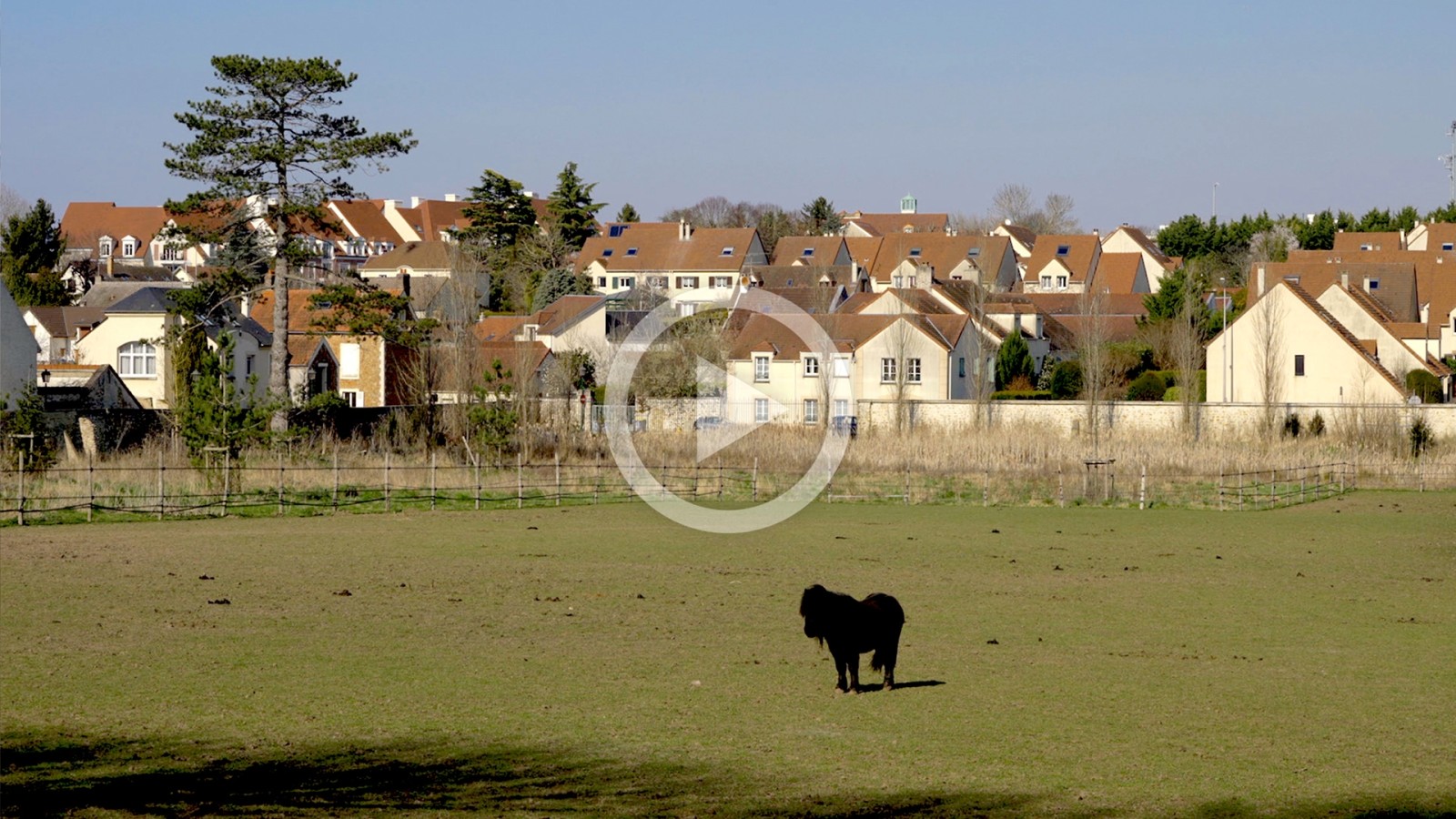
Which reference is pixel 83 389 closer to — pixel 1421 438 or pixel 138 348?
pixel 138 348

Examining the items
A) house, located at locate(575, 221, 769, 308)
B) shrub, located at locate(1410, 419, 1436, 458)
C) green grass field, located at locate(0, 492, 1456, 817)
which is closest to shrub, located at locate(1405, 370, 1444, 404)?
shrub, located at locate(1410, 419, 1436, 458)

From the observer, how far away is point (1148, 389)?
194ft

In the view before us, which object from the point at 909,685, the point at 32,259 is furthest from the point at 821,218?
the point at 909,685

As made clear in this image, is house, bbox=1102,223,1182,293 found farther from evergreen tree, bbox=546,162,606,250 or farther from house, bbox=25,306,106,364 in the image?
house, bbox=25,306,106,364

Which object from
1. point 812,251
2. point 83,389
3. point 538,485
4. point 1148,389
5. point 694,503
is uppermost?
point 812,251

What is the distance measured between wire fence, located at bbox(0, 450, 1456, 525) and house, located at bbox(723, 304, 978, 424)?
13.6 meters

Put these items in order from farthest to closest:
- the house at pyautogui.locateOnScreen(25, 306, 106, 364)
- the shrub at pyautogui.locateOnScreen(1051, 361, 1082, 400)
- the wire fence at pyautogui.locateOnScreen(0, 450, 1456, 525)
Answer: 1. the house at pyautogui.locateOnScreen(25, 306, 106, 364)
2. the shrub at pyautogui.locateOnScreen(1051, 361, 1082, 400)
3. the wire fence at pyautogui.locateOnScreen(0, 450, 1456, 525)

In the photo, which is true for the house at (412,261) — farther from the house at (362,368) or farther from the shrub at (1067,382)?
the shrub at (1067,382)

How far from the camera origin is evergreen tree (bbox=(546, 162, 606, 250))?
299ft

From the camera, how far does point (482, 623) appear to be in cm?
1586

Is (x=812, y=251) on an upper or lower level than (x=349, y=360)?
upper

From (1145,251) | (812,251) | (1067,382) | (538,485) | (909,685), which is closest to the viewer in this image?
(909,685)

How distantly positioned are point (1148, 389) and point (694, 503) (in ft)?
104

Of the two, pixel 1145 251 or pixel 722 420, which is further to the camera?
pixel 1145 251
